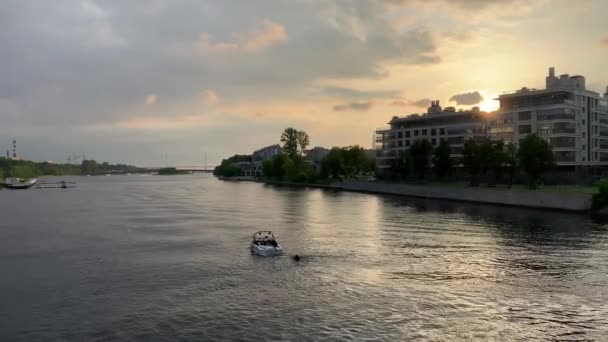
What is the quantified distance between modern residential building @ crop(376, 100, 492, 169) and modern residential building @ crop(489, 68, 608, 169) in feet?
31.5

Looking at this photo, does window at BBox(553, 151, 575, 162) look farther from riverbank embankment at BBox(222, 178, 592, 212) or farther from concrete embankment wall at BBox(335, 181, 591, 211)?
concrete embankment wall at BBox(335, 181, 591, 211)

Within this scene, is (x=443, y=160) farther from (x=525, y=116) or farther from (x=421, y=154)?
(x=525, y=116)

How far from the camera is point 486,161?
126250 mm

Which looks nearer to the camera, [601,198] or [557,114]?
[601,198]

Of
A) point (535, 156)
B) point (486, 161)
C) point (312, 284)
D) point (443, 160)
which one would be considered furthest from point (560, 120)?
point (312, 284)

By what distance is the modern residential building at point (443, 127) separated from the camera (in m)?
166

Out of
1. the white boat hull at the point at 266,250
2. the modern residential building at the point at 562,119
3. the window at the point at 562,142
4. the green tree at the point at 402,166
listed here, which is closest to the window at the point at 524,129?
the modern residential building at the point at 562,119

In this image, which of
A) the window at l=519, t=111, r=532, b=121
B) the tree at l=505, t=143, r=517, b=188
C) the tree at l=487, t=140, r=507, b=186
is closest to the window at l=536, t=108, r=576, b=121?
the window at l=519, t=111, r=532, b=121

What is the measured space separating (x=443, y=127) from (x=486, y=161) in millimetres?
53202

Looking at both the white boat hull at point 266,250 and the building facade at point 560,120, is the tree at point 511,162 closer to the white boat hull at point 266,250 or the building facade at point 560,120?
the building facade at point 560,120

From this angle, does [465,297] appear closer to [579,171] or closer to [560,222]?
[560,222]

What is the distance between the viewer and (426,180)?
17100cm

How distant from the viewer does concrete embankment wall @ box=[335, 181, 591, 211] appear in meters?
89.1

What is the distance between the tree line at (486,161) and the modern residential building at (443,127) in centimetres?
1057
